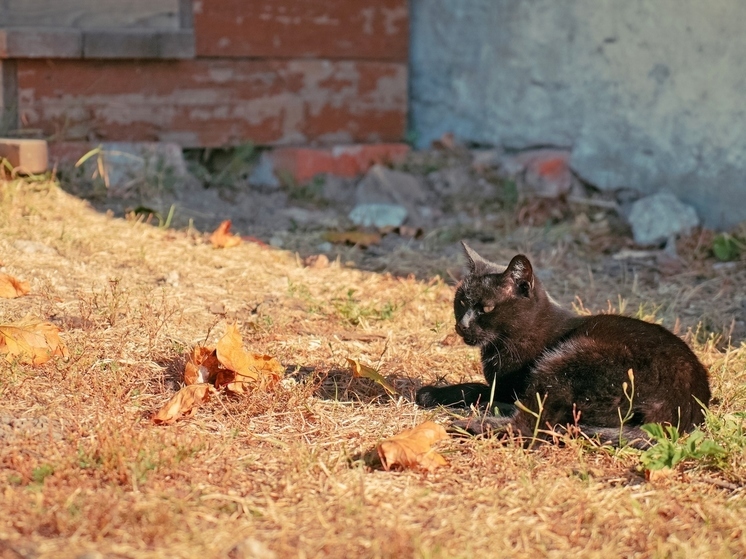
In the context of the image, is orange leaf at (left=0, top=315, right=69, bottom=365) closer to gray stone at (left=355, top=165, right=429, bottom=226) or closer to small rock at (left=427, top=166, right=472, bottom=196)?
gray stone at (left=355, top=165, right=429, bottom=226)

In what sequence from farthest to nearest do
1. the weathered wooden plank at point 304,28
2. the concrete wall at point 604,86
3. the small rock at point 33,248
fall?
the weathered wooden plank at point 304,28 → the concrete wall at point 604,86 → the small rock at point 33,248

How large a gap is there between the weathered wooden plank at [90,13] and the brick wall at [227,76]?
100mm

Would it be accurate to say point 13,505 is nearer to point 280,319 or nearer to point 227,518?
point 227,518

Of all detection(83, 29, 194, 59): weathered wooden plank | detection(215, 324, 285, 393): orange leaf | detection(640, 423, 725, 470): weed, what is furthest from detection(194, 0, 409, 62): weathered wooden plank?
detection(640, 423, 725, 470): weed

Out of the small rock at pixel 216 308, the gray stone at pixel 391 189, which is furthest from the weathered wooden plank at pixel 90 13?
the small rock at pixel 216 308

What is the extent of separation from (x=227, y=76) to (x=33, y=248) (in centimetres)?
274

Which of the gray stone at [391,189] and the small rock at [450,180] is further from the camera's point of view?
the small rock at [450,180]

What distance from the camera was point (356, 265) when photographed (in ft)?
17.5

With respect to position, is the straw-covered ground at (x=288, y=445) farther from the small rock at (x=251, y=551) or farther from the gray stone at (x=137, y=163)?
the gray stone at (x=137, y=163)

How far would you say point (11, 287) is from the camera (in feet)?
12.6

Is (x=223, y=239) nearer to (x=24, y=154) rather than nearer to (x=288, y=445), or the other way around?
(x=24, y=154)

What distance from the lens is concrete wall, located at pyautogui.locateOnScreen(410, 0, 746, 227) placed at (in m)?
5.96

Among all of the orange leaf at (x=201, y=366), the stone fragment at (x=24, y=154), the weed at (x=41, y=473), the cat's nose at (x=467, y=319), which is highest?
the stone fragment at (x=24, y=154)

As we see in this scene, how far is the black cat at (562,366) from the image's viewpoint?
9.68 feet
